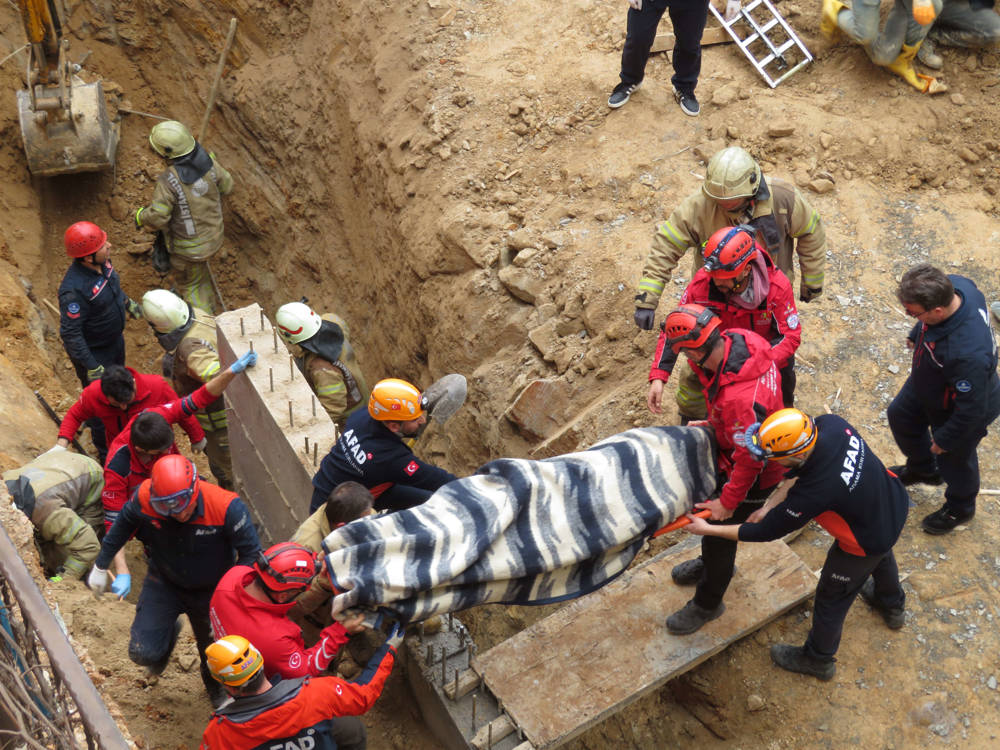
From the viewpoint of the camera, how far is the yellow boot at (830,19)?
762cm

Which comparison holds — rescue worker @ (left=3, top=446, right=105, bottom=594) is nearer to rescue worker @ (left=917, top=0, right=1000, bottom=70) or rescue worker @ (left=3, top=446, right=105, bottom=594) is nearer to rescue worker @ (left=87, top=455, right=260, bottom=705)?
rescue worker @ (left=87, top=455, right=260, bottom=705)

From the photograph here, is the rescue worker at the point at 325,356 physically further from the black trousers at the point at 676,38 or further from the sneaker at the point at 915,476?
the sneaker at the point at 915,476

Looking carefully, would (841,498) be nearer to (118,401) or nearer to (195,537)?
(195,537)

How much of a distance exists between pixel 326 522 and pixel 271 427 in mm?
1799

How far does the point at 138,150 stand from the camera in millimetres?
10820

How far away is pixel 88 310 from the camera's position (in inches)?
292

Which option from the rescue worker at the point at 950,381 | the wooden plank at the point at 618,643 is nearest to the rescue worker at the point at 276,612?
the wooden plank at the point at 618,643

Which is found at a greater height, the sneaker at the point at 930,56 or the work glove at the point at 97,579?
the sneaker at the point at 930,56

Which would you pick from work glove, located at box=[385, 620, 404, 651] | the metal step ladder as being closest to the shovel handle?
work glove, located at box=[385, 620, 404, 651]

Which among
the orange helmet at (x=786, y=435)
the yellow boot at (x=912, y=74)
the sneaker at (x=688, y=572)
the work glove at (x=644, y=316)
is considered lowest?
the sneaker at (x=688, y=572)

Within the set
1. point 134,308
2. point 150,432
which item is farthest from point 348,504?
point 134,308

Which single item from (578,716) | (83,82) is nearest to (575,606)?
(578,716)

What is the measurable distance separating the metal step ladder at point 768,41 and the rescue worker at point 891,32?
336 mm

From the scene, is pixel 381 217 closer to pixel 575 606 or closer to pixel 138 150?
pixel 138 150
